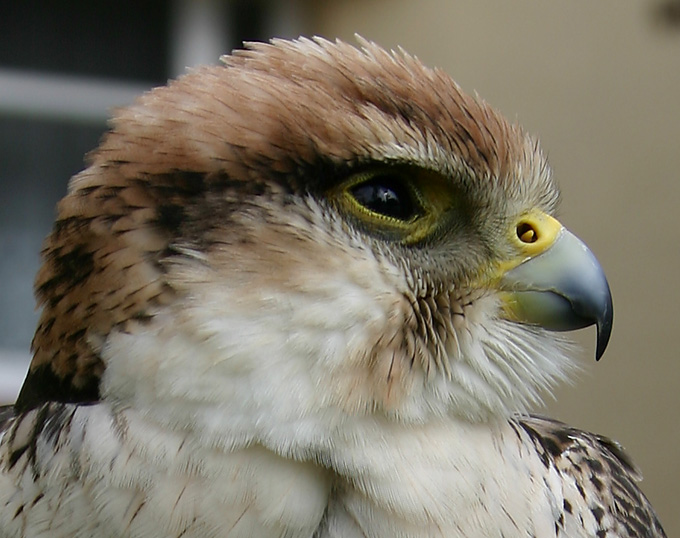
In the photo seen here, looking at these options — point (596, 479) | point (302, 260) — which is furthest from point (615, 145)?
point (302, 260)

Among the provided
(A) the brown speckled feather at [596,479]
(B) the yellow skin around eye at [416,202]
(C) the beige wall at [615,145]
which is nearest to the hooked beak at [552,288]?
(B) the yellow skin around eye at [416,202]

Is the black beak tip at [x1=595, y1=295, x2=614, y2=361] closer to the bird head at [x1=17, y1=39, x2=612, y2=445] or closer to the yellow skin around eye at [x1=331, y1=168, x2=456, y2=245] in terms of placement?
the bird head at [x1=17, y1=39, x2=612, y2=445]

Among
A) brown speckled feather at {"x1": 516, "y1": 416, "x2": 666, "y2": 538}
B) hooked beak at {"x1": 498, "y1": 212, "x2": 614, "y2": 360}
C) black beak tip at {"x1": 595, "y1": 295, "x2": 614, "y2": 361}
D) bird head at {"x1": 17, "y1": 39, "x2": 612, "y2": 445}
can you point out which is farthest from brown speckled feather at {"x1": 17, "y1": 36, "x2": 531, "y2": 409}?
brown speckled feather at {"x1": 516, "y1": 416, "x2": 666, "y2": 538}

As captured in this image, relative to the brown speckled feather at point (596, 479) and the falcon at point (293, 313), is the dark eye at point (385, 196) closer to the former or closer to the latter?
the falcon at point (293, 313)

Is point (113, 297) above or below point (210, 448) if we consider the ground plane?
above

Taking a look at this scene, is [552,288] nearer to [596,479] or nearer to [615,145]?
[596,479]

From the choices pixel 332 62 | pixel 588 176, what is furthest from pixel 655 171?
pixel 332 62

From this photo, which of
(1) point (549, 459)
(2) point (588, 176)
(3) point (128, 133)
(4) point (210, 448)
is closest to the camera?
(4) point (210, 448)

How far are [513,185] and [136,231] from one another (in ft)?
1.88

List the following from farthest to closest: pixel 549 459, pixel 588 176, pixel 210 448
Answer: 1. pixel 588 176
2. pixel 549 459
3. pixel 210 448

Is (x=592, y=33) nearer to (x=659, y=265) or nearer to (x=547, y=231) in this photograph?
(x=659, y=265)

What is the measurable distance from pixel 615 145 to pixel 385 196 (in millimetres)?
2800

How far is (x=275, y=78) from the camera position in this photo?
1114mm

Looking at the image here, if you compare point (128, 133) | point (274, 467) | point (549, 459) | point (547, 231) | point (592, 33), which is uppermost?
point (592, 33)
